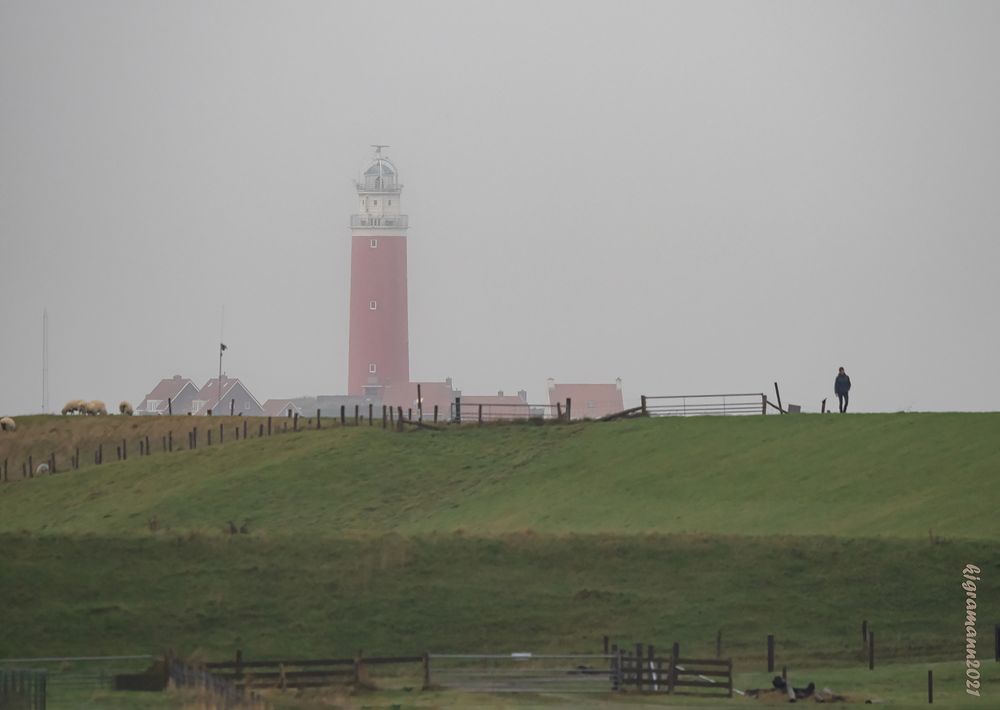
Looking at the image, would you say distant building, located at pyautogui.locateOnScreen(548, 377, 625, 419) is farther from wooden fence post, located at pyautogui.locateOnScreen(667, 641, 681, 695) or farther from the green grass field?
wooden fence post, located at pyautogui.locateOnScreen(667, 641, 681, 695)

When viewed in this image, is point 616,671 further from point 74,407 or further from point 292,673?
point 74,407

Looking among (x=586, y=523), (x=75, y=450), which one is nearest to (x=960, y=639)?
(x=586, y=523)

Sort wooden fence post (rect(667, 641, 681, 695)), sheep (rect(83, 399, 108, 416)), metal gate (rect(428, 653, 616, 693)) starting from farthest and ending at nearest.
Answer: sheep (rect(83, 399, 108, 416)) → metal gate (rect(428, 653, 616, 693)) → wooden fence post (rect(667, 641, 681, 695))

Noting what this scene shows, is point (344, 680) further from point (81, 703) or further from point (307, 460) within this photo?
point (307, 460)

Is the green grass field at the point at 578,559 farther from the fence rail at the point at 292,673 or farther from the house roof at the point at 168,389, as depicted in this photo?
the house roof at the point at 168,389

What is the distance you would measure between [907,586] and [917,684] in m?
8.74

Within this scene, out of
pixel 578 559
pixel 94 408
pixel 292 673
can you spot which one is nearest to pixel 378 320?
pixel 94 408

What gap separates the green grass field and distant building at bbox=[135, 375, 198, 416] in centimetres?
8900

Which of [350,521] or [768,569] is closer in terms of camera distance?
[768,569]

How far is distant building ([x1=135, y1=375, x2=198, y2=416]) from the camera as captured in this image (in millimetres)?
167625

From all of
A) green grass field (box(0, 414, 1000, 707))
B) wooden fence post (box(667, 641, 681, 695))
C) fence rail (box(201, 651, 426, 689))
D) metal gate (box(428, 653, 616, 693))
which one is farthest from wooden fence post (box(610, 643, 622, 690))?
fence rail (box(201, 651, 426, 689))

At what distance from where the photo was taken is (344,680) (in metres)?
48.3

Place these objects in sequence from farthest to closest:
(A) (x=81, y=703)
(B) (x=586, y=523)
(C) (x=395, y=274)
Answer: (C) (x=395, y=274), (B) (x=586, y=523), (A) (x=81, y=703)

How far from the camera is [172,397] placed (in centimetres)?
16875
